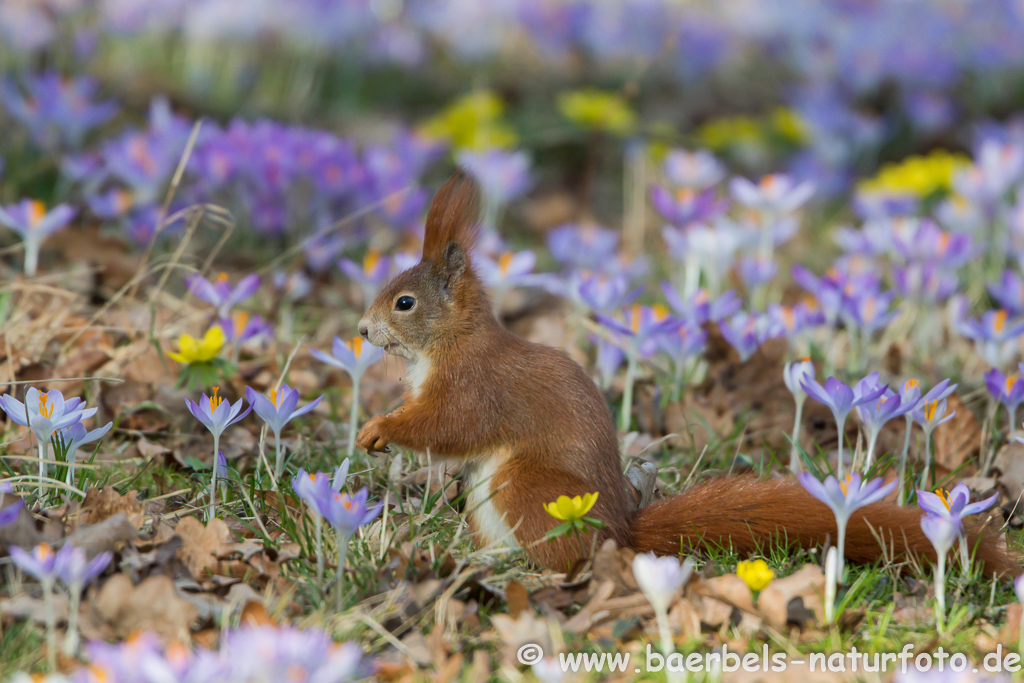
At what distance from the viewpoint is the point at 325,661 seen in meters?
1.61

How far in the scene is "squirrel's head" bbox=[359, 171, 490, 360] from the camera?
8.18 ft

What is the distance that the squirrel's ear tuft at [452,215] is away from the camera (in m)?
2.47

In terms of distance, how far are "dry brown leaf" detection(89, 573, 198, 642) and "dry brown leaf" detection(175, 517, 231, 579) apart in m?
0.23

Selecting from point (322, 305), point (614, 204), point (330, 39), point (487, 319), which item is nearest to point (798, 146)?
point (614, 204)

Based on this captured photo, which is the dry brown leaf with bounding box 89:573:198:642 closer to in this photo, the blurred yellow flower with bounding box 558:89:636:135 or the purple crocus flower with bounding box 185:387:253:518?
the purple crocus flower with bounding box 185:387:253:518

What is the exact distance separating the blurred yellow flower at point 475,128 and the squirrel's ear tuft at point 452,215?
2.86 meters

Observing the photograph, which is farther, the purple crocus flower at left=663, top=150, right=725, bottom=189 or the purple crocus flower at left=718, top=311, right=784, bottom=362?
the purple crocus flower at left=663, top=150, right=725, bottom=189

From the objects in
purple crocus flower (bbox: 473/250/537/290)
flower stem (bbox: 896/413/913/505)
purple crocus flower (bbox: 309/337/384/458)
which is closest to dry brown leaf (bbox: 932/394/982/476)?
flower stem (bbox: 896/413/913/505)

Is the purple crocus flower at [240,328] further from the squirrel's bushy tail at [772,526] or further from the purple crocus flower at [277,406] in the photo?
the squirrel's bushy tail at [772,526]

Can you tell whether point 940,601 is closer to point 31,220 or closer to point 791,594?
point 791,594

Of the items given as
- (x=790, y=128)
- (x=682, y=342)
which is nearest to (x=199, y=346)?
(x=682, y=342)

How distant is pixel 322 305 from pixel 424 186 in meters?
1.51

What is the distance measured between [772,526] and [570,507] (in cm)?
48

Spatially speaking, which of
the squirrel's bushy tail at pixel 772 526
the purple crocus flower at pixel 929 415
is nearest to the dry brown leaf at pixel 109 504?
the squirrel's bushy tail at pixel 772 526
